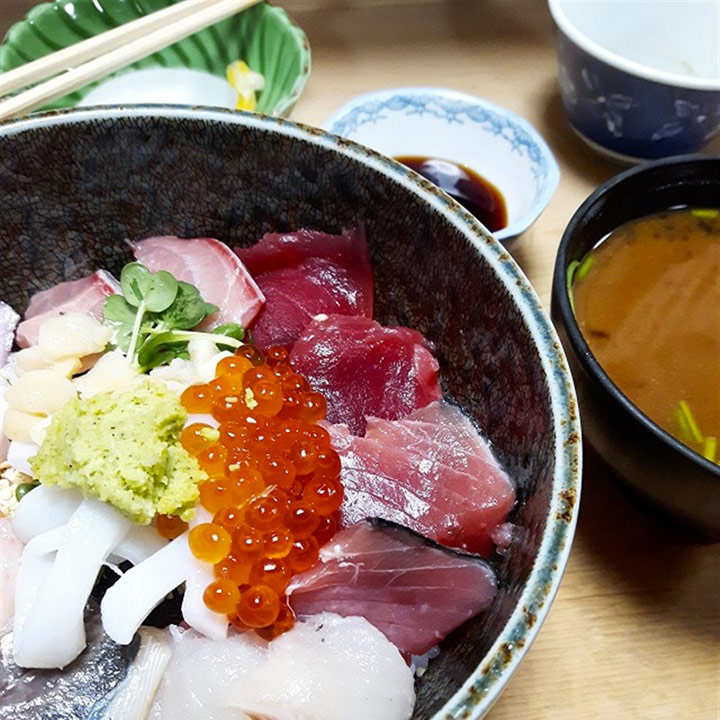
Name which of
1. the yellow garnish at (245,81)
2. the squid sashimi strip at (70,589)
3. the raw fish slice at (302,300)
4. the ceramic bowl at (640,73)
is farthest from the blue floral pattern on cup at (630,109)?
the squid sashimi strip at (70,589)

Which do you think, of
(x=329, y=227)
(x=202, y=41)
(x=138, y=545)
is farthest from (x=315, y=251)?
(x=202, y=41)

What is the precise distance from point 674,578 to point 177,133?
0.89 m

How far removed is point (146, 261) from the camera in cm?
110

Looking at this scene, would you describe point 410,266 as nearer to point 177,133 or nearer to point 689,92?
point 177,133

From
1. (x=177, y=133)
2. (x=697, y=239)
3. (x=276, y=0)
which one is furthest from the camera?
(x=276, y=0)

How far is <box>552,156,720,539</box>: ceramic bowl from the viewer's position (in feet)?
3.06

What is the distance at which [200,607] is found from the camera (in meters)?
0.79

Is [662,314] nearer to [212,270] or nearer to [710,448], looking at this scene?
[710,448]

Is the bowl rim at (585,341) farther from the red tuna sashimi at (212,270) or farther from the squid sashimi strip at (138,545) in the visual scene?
the squid sashimi strip at (138,545)

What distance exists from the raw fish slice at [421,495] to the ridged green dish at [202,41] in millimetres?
832

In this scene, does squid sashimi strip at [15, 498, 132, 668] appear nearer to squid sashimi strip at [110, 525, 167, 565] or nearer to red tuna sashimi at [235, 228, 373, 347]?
squid sashimi strip at [110, 525, 167, 565]

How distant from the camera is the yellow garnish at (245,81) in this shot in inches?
67.1

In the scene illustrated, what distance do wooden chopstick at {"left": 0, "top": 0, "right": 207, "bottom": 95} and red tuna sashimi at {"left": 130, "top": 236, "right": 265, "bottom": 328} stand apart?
35 centimetres

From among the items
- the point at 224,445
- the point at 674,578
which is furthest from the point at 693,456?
the point at 224,445
